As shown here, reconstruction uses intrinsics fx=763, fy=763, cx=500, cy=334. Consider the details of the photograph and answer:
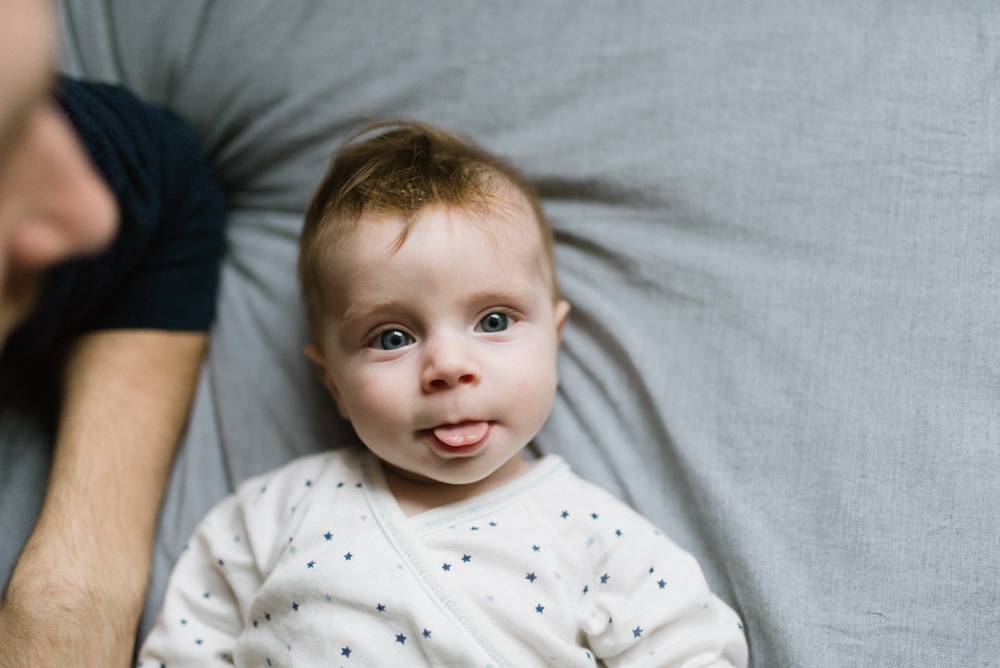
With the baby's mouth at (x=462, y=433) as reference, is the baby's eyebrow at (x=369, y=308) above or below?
above

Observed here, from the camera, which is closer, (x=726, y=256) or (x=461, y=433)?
(x=461, y=433)

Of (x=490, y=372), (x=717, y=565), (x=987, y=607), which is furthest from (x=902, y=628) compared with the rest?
(x=490, y=372)

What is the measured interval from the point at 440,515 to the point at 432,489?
4 cm

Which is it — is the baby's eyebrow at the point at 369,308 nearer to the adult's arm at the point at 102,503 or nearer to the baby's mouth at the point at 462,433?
the baby's mouth at the point at 462,433

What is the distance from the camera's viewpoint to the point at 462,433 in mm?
795

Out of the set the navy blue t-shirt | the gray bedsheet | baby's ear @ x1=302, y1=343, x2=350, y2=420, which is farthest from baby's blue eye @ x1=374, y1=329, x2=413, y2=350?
the navy blue t-shirt

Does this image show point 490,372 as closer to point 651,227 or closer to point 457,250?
point 457,250

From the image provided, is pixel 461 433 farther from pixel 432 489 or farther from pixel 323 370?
pixel 323 370

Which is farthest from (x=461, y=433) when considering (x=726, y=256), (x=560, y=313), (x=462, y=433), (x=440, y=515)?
(x=726, y=256)

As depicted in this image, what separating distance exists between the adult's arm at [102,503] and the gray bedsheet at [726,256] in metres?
0.05

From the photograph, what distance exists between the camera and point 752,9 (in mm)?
979

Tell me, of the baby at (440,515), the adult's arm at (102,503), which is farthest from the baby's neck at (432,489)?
the adult's arm at (102,503)

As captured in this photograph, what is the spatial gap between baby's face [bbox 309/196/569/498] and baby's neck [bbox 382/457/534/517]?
4 centimetres

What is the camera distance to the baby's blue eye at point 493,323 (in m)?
0.83
